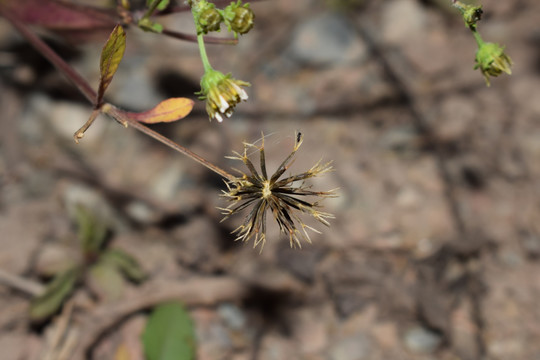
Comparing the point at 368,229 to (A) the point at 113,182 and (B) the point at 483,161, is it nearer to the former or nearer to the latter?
(B) the point at 483,161

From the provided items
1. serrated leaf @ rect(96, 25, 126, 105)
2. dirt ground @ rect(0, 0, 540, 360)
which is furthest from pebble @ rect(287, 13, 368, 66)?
serrated leaf @ rect(96, 25, 126, 105)

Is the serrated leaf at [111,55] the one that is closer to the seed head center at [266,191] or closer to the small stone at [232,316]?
the seed head center at [266,191]

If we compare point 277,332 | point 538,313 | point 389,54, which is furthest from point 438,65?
point 277,332

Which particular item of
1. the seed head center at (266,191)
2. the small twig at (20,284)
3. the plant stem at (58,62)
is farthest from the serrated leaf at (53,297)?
the seed head center at (266,191)

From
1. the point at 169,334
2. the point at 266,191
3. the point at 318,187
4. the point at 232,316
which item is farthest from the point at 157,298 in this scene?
the point at 266,191

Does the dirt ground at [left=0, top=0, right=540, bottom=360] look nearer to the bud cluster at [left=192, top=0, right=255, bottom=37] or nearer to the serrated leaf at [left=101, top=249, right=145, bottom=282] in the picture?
the serrated leaf at [left=101, top=249, right=145, bottom=282]
